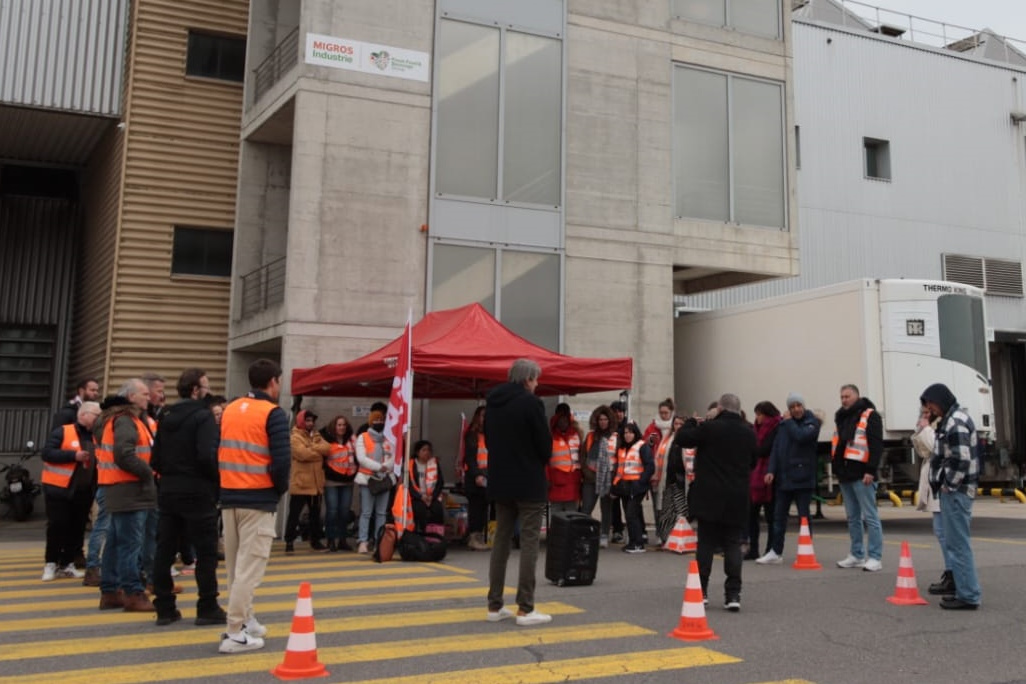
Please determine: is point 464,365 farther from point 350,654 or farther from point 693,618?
point 350,654

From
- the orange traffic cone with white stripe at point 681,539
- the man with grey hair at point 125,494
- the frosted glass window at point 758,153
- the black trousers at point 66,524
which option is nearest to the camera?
the man with grey hair at point 125,494

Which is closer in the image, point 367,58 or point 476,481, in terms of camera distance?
point 476,481

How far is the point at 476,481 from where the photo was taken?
1227 cm

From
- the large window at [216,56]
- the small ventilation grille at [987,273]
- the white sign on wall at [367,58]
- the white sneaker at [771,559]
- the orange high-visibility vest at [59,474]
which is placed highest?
the large window at [216,56]

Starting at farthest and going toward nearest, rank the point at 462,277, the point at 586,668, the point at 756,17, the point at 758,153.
Result: 1. the point at 756,17
2. the point at 758,153
3. the point at 462,277
4. the point at 586,668

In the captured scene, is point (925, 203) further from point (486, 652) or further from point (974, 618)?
point (486, 652)

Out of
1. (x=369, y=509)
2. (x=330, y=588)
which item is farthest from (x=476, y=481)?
(x=330, y=588)

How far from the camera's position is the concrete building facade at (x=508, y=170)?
1516cm

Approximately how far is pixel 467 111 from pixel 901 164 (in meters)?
18.1

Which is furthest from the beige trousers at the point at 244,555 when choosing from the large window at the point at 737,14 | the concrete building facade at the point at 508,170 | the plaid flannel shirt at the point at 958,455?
the large window at the point at 737,14

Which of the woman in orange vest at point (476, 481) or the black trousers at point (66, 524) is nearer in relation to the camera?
the black trousers at point (66, 524)

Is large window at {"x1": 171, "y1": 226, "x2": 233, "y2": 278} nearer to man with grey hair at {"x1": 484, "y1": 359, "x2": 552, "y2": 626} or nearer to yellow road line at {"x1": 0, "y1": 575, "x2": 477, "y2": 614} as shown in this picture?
yellow road line at {"x1": 0, "y1": 575, "x2": 477, "y2": 614}

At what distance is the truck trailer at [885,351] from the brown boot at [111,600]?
10.8 meters

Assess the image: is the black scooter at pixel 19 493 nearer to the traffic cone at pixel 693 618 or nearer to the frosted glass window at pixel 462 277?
the frosted glass window at pixel 462 277
